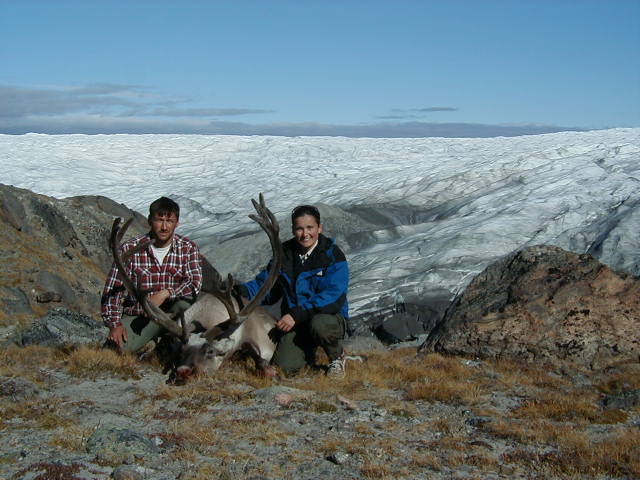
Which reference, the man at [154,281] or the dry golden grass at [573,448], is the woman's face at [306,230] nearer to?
the man at [154,281]

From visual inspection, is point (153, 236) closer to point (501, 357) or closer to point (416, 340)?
point (501, 357)

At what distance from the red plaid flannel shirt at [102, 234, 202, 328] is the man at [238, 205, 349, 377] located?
61cm

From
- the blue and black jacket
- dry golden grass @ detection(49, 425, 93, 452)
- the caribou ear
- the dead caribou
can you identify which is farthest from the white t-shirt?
dry golden grass @ detection(49, 425, 93, 452)

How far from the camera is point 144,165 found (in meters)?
45.6

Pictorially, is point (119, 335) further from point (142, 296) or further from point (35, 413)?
point (35, 413)

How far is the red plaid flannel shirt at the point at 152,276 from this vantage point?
773cm

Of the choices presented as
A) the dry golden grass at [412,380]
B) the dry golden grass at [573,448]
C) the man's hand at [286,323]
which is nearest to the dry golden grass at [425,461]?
the dry golden grass at [573,448]

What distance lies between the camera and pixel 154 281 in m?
7.88

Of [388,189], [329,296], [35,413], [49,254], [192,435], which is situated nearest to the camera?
[192,435]

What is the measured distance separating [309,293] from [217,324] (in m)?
0.99

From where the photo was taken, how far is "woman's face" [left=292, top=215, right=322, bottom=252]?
750cm

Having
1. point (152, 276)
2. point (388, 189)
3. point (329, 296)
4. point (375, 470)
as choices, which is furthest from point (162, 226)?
point (388, 189)

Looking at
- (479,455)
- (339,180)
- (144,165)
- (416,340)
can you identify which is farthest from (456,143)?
(479,455)

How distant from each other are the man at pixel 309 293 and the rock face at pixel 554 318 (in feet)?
7.10
